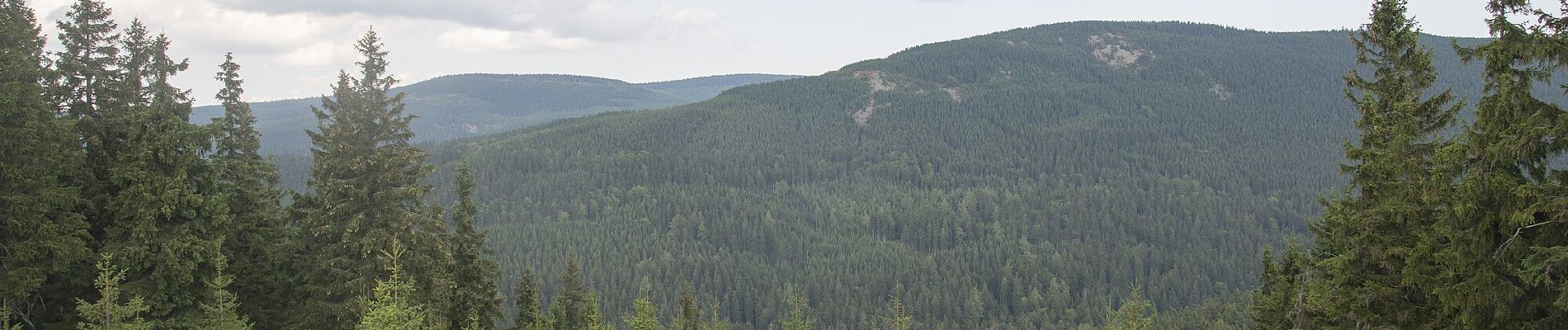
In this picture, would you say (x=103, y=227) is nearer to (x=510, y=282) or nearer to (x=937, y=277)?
(x=510, y=282)

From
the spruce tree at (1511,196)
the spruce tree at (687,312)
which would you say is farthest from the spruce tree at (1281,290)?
the spruce tree at (687,312)

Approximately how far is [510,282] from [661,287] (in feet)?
75.0

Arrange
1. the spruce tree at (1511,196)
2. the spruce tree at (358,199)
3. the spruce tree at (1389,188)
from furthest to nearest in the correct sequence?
1. the spruce tree at (358,199)
2. the spruce tree at (1389,188)
3. the spruce tree at (1511,196)

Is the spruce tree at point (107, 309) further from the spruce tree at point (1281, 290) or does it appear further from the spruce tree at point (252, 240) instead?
the spruce tree at point (1281, 290)

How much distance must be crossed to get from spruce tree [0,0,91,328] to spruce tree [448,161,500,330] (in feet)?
39.5

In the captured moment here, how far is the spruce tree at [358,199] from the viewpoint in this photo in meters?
23.6

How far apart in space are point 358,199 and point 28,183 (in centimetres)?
708

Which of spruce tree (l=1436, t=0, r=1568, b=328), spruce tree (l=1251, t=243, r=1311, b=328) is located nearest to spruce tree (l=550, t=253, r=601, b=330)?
spruce tree (l=1251, t=243, r=1311, b=328)

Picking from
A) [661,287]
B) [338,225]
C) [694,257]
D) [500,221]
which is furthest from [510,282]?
[338,225]

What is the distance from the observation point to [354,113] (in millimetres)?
23844

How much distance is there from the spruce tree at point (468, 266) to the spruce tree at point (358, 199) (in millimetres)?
6043

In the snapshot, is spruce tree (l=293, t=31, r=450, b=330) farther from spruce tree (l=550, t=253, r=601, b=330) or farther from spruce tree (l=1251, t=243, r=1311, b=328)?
spruce tree (l=1251, t=243, r=1311, b=328)

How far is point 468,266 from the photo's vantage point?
105 ft

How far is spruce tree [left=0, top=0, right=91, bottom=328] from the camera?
18.6 m
